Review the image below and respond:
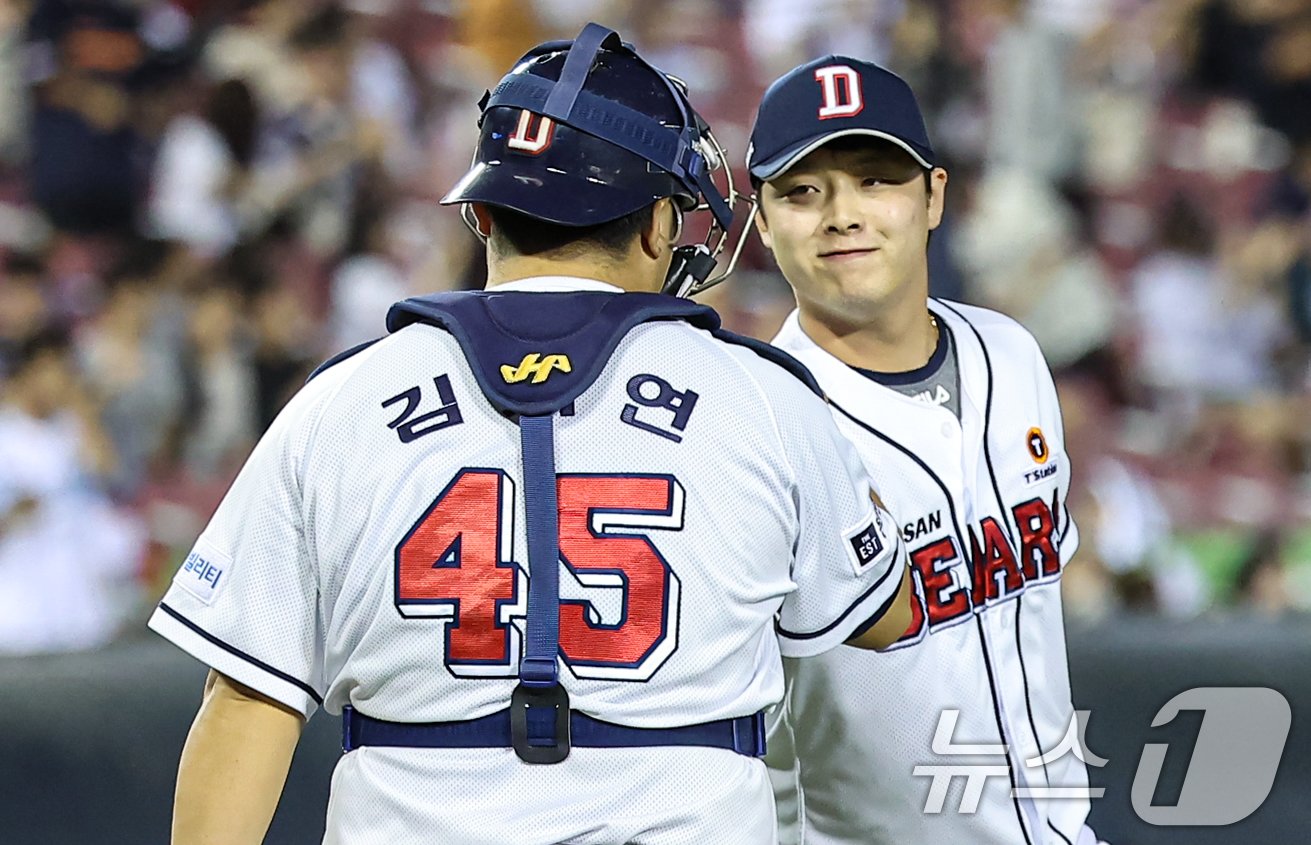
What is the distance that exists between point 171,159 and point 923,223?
4.73 m

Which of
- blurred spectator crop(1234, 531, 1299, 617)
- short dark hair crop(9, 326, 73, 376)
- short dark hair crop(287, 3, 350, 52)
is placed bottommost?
blurred spectator crop(1234, 531, 1299, 617)

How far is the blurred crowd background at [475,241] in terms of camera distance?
236 inches

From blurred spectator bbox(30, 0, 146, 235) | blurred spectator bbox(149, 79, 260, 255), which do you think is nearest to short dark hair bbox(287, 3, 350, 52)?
blurred spectator bbox(149, 79, 260, 255)

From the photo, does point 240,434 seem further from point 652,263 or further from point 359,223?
point 652,263

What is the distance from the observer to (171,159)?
22.6 ft

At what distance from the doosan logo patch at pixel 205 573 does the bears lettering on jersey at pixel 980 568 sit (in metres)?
1.07

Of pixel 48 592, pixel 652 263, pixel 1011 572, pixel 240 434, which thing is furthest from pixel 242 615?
pixel 240 434

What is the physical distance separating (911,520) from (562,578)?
97 centimetres

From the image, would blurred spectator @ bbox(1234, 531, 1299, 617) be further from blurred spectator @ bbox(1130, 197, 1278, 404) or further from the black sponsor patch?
the black sponsor patch

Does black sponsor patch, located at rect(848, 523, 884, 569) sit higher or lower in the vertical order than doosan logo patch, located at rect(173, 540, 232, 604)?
lower

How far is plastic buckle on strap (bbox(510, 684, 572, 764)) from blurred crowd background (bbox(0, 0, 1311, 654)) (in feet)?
13.3

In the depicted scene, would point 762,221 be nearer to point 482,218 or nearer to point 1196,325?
point 482,218

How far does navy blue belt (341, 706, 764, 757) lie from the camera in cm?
184

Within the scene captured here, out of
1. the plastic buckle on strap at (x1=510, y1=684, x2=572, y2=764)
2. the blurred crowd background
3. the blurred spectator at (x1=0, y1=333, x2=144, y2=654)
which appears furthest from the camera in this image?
the blurred crowd background
